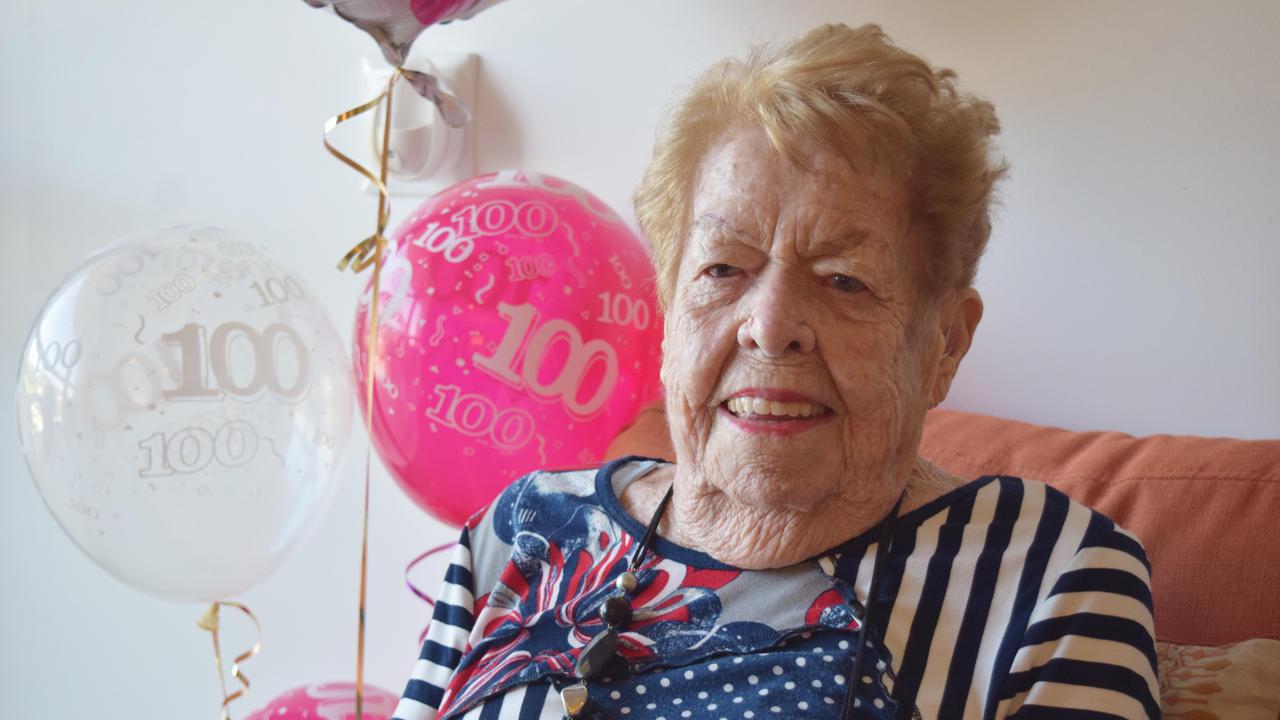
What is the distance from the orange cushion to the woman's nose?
426mm

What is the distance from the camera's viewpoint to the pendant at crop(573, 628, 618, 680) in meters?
1.00

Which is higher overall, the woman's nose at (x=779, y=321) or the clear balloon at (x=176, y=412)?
the woman's nose at (x=779, y=321)

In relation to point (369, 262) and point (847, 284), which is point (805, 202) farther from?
point (369, 262)

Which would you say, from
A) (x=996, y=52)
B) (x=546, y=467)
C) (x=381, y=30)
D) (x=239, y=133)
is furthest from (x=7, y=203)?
(x=996, y=52)

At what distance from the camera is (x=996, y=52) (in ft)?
4.77

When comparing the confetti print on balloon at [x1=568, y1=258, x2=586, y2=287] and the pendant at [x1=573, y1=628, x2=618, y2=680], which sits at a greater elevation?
the confetti print on balloon at [x1=568, y1=258, x2=586, y2=287]

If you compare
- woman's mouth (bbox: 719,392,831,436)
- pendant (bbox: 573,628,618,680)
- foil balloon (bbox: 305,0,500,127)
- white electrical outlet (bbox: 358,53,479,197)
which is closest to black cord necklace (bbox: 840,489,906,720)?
woman's mouth (bbox: 719,392,831,436)

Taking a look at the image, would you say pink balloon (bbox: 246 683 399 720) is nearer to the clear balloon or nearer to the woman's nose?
the clear balloon

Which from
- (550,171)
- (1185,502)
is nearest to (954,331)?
(1185,502)

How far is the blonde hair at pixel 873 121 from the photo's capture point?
3.24 ft

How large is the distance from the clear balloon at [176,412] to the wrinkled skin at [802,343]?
57cm

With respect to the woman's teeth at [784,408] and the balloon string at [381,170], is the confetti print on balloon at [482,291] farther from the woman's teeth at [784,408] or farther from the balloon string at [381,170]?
the woman's teeth at [784,408]

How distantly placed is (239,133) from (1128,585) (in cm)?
170

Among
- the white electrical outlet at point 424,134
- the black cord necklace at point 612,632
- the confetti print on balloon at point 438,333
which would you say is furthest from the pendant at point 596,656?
the white electrical outlet at point 424,134
